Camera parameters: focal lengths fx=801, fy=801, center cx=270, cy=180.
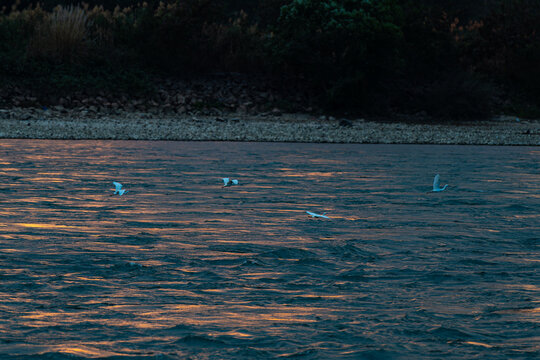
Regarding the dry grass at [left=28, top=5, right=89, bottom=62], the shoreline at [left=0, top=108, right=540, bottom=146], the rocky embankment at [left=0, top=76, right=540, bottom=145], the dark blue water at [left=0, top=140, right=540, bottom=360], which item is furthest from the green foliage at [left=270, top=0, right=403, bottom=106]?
the dark blue water at [left=0, top=140, right=540, bottom=360]

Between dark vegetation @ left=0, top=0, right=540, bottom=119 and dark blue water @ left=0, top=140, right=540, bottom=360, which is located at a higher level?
dark vegetation @ left=0, top=0, right=540, bottom=119

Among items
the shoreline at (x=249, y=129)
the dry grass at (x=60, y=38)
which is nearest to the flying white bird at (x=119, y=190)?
the shoreline at (x=249, y=129)

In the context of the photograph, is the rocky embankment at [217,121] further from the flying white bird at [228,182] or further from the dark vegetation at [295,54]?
the flying white bird at [228,182]

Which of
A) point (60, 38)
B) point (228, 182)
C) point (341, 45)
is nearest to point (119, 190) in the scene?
point (228, 182)

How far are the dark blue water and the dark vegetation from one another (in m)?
12.8

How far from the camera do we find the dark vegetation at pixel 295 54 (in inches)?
911

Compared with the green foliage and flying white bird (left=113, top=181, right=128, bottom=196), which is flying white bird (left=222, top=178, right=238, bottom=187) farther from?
the green foliage

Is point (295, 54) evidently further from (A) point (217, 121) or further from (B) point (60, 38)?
(B) point (60, 38)

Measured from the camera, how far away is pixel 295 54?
23469mm

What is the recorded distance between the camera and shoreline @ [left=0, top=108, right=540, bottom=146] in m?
17.5

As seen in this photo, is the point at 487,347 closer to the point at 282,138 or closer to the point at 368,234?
the point at 368,234

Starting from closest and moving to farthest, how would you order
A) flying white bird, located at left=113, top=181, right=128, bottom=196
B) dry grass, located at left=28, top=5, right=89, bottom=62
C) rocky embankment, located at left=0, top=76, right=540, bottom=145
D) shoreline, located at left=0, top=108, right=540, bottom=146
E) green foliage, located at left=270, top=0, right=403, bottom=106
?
flying white bird, located at left=113, top=181, right=128, bottom=196, shoreline, located at left=0, top=108, right=540, bottom=146, rocky embankment, located at left=0, top=76, right=540, bottom=145, green foliage, located at left=270, top=0, right=403, bottom=106, dry grass, located at left=28, top=5, right=89, bottom=62

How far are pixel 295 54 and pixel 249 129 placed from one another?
17.9ft

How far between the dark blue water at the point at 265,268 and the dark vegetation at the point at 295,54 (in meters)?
12.8
